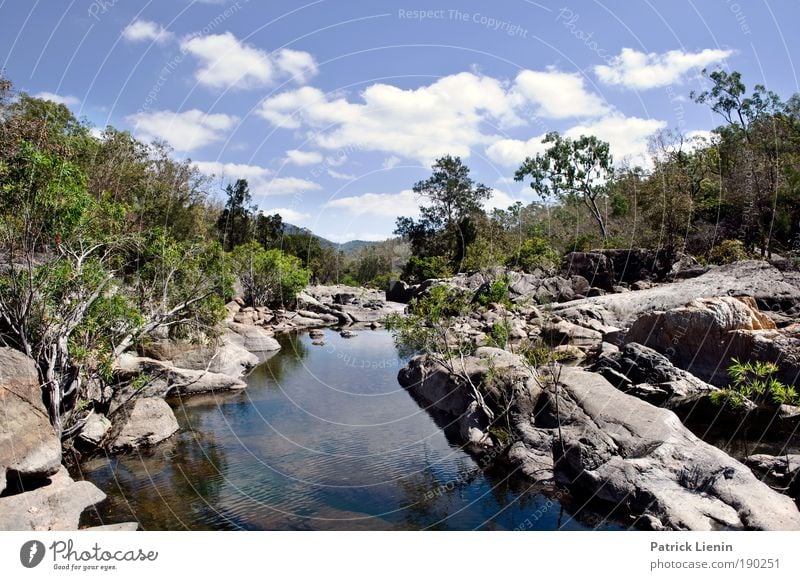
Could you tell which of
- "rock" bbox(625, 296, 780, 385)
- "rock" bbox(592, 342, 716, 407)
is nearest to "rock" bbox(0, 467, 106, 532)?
"rock" bbox(592, 342, 716, 407)

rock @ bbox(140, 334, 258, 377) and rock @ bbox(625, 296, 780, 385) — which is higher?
rock @ bbox(625, 296, 780, 385)

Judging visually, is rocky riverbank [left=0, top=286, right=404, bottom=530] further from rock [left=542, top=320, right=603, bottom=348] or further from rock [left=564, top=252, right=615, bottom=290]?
rock [left=564, top=252, right=615, bottom=290]

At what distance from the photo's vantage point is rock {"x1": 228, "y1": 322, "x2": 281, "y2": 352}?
106 ft

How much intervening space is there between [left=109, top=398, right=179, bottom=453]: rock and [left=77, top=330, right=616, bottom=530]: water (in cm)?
39

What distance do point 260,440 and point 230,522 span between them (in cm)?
542

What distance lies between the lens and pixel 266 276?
151ft

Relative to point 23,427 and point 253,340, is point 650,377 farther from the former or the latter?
point 253,340

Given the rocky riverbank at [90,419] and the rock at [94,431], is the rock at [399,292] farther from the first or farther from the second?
the rock at [94,431]

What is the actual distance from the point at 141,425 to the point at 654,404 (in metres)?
16.8

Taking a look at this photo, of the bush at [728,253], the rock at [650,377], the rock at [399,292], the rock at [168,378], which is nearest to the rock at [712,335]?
the rock at [650,377]

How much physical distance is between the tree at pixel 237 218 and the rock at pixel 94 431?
4965 cm

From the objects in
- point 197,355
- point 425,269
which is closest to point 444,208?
point 425,269

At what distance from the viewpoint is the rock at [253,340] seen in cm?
3241

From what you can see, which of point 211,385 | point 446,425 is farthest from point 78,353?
point 446,425
